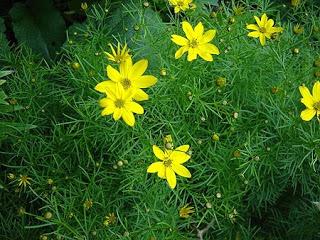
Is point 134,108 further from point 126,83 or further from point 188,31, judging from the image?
point 188,31

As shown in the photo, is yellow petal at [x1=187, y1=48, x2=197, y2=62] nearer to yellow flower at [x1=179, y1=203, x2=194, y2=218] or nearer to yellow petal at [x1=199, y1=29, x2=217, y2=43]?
yellow petal at [x1=199, y1=29, x2=217, y2=43]

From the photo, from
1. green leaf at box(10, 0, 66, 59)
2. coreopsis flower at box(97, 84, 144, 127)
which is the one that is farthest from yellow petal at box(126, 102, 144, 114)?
green leaf at box(10, 0, 66, 59)

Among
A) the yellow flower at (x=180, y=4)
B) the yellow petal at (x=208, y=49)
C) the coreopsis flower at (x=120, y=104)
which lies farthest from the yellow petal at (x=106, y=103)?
the yellow flower at (x=180, y=4)

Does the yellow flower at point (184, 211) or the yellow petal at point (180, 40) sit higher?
the yellow petal at point (180, 40)

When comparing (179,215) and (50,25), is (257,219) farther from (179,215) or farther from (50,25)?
(50,25)

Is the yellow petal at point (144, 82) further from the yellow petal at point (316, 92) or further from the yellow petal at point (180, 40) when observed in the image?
the yellow petal at point (316, 92)

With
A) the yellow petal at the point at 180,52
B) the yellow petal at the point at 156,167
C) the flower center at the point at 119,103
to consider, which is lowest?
the yellow petal at the point at 156,167

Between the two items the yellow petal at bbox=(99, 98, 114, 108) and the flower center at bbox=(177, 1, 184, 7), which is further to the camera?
the flower center at bbox=(177, 1, 184, 7)
